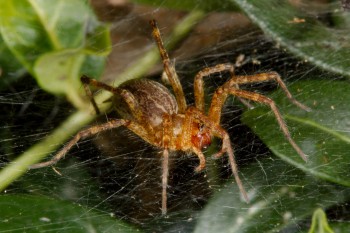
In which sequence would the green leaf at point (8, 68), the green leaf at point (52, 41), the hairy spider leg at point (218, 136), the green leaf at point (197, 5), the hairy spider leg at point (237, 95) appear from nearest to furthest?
the hairy spider leg at point (218, 136), the hairy spider leg at point (237, 95), the green leaf at point (52, 41), the green leaf at point (8, 68), the green leaf at point (197, 5)

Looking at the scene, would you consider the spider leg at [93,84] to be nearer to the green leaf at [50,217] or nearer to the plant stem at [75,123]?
the plant stem at [75,123]

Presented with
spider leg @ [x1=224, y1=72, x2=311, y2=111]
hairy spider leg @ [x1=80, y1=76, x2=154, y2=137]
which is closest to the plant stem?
hairy spider leg @ [x1=80, y1=76, x2=154, y2=137]

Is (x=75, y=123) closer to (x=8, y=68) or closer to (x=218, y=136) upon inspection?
(x=8, y=68)

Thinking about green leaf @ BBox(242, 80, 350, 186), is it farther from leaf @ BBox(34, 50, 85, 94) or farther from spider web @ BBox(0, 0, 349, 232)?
leaf @ BBox(34, 50, 85, 94)

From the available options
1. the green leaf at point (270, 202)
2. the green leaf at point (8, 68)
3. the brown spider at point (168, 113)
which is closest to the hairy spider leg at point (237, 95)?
the brown spider at point (168, 113)

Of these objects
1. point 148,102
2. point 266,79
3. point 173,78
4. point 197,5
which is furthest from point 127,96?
point 197,5

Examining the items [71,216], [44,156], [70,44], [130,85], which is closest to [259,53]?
[130,85]
